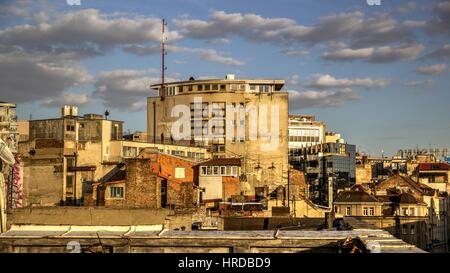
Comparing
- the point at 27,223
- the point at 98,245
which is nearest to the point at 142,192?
the point at 27,223

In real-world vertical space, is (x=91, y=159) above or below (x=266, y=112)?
below

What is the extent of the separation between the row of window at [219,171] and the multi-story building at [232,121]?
18525mm

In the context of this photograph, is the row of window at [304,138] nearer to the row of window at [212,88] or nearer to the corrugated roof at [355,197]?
the row of window at [212,88]

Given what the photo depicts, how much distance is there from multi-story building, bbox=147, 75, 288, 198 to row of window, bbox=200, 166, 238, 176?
60.8 ft

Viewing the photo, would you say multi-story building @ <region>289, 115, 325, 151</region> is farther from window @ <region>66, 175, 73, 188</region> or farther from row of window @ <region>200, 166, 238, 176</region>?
window @ <region>66, 175, 73, 188</region>

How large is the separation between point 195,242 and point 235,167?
37866mm

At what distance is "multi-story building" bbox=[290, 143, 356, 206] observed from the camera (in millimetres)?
93812

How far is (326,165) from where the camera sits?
101 m

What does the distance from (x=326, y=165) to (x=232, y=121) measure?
1651 centimetres

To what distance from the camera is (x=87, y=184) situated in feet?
196

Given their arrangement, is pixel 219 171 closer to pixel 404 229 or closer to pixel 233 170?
pixel 233 170
